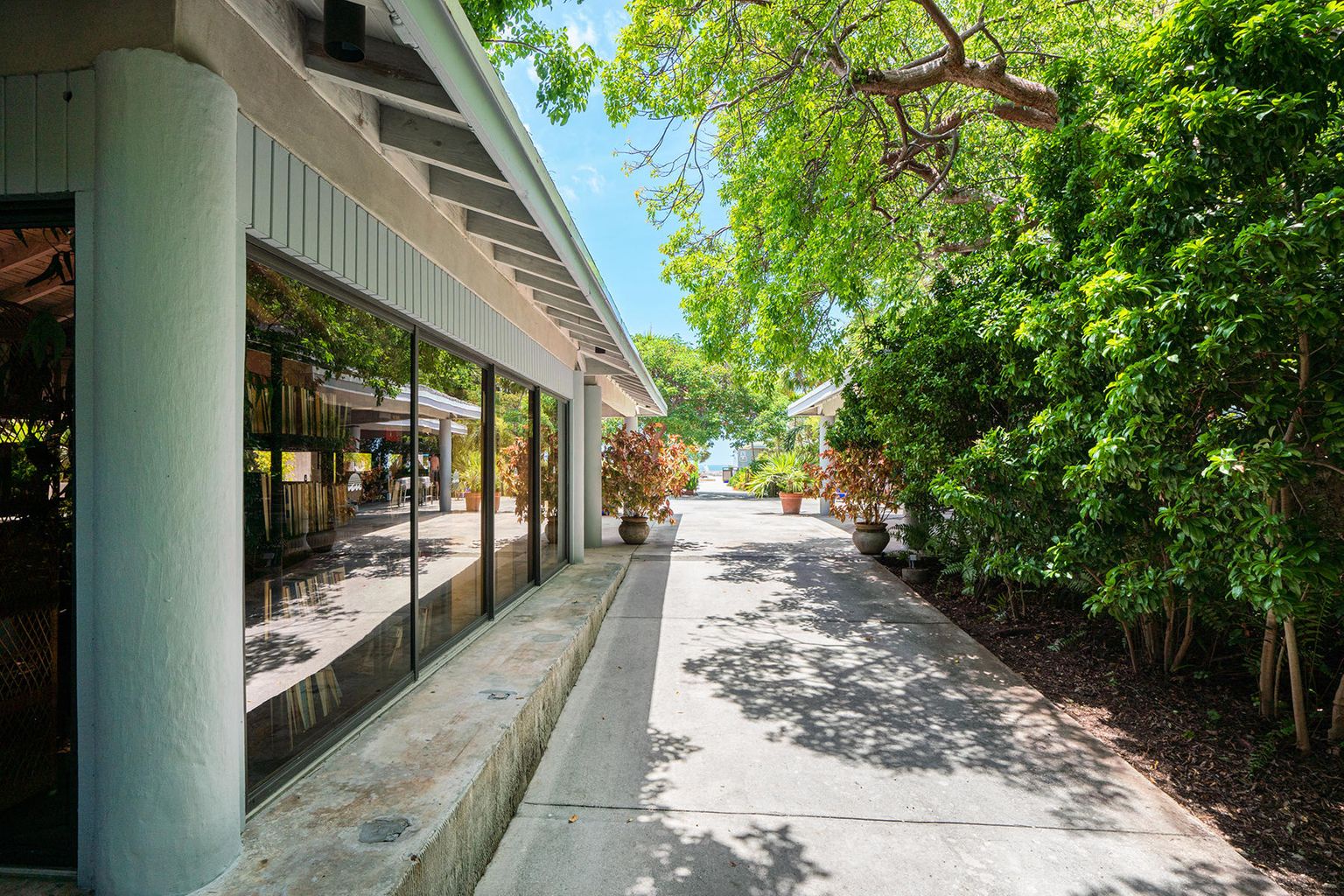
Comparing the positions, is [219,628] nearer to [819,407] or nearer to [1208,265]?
[1208,265]

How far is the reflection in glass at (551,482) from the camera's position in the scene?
739 cm

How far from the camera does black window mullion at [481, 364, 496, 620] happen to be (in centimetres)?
521

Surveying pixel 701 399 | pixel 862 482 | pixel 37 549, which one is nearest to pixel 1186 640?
pixel 862 482

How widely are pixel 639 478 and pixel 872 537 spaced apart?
405 centimetres

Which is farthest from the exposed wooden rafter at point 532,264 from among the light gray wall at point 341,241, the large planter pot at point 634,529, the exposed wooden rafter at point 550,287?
the large planter pot at point 634,529

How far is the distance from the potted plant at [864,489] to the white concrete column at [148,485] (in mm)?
8731

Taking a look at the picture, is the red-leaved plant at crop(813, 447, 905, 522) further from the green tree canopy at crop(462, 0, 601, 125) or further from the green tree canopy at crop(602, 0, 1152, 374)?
the green tree canopy at crop(462, 0, 601, 125)

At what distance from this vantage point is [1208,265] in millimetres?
2832

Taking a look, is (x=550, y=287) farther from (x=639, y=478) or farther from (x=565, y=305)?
(x=639, y=478)

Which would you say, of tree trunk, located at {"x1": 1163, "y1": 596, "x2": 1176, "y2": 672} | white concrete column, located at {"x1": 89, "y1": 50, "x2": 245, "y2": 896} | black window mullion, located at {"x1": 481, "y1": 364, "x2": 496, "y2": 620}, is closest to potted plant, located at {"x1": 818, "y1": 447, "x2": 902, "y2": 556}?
tree trunk, located at {"x1": 1163, "y1": 596, "x2": 1176, "y2": 672}

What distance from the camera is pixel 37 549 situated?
7.86ft

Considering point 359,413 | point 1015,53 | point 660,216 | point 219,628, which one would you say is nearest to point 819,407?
point 660,216

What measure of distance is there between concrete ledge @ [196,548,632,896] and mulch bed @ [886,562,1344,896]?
3334 mm

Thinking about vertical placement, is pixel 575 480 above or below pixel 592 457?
below
